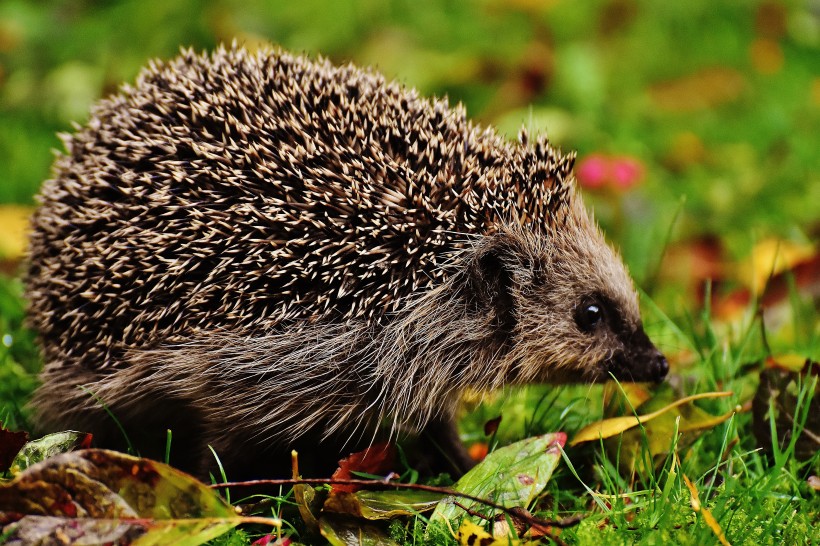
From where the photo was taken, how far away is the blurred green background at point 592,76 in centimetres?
710

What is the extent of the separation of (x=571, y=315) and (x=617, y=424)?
1.82 feet

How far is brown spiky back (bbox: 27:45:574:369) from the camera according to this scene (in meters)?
3.70

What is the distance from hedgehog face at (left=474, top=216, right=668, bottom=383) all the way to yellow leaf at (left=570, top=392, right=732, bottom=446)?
300 millimetres

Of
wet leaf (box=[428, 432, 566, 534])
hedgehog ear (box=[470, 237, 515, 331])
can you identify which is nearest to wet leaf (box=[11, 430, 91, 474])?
wet leaf (box=[428, 432, 566, 534])

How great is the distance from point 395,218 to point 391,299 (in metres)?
0.34

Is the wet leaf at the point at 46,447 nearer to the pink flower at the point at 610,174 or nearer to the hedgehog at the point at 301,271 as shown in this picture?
the hedgehog at the point at 301,271

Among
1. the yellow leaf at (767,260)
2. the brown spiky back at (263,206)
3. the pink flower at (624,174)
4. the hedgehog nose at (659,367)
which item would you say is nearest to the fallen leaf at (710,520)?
the hedgehog nose at (659,367)

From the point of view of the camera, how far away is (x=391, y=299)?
149 inches

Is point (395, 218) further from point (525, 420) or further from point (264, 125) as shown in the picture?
point (525, 420)

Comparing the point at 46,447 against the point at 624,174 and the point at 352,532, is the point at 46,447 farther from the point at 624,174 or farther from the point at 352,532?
the point at 624,174

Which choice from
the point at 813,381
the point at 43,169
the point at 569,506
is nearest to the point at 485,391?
the point at 569,506

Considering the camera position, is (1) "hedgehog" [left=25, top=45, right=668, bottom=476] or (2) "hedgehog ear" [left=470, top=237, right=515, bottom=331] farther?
(2) "hedgehog ear" [left=470, top=237, right=515, bottom=331]

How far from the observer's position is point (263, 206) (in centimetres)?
371

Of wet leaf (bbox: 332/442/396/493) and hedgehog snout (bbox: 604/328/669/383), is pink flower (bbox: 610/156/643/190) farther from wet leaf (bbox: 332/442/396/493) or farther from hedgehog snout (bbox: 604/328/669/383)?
wet leaf (bbox: 332/442/396/493)
